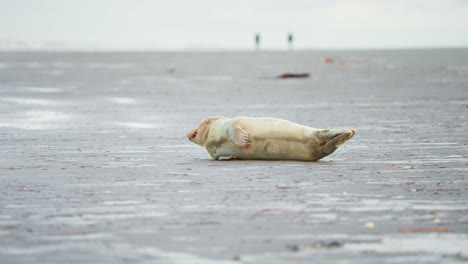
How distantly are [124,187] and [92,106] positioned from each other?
15951mm

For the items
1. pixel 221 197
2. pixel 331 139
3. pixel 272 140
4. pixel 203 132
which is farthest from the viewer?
pixel 203 132

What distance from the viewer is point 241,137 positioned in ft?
40.9

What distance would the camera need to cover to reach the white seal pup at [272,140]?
12258mm

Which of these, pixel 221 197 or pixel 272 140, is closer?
pixel 221 197

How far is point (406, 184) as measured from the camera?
1030 cm

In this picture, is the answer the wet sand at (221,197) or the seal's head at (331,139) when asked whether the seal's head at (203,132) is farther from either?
the seal's head at (331,139)

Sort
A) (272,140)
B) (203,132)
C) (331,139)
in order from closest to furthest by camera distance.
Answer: (331,139), (272,140), (203,132)

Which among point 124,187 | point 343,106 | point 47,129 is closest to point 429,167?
point 124,187

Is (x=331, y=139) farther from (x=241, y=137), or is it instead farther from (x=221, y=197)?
(x=221, y=197)

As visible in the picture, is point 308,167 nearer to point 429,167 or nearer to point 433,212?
point 429,167

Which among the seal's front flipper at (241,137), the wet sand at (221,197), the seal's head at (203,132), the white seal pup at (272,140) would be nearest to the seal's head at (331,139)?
the white seal pup at (272,140)

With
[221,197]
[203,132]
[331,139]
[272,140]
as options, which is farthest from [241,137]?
[221,197]

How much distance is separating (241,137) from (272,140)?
37 centimetres

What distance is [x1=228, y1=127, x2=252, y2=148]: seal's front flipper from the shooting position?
12461 millimetres
